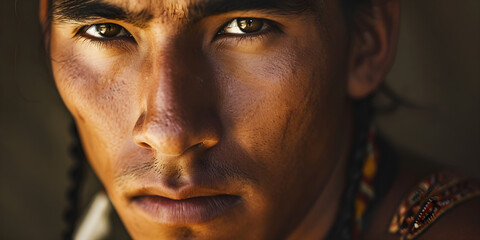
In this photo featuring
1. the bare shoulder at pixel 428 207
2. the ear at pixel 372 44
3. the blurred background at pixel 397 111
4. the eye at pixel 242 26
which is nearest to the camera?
the eye at pixel 242 26

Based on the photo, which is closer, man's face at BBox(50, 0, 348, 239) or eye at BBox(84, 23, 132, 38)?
man's face at BBox(50, 0, 348, 239)

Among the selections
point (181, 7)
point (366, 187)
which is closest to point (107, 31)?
point (181, 7)

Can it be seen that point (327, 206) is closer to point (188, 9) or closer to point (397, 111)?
point (188, 9)

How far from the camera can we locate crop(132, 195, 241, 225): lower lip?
1.41 metres

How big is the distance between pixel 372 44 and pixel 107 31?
2.66 ft

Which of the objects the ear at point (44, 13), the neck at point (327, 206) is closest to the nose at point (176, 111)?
the ear at point (44, 13)

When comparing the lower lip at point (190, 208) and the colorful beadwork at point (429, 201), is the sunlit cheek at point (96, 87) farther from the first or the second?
the colorful beadwork at point (429, 201)

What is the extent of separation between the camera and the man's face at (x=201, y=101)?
4.34ft

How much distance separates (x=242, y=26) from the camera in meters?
1.41

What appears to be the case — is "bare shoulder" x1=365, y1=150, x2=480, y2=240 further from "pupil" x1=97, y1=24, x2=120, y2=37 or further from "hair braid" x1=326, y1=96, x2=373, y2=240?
"pupil" x1=97, y1=24, x2=120, y2=37

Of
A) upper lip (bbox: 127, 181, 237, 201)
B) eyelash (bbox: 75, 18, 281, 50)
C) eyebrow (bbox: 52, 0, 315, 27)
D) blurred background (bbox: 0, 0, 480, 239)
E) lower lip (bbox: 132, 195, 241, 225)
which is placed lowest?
blurred background (bbox: 0, 0, 480, 239)

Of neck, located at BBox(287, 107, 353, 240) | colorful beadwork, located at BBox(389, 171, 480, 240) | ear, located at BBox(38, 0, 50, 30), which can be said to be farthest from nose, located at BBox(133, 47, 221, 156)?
colorful beadwork, located at BBox(389, 171, 480, 240)

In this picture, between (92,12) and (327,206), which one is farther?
(327,206)

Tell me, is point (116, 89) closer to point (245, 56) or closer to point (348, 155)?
point (245, 56)
